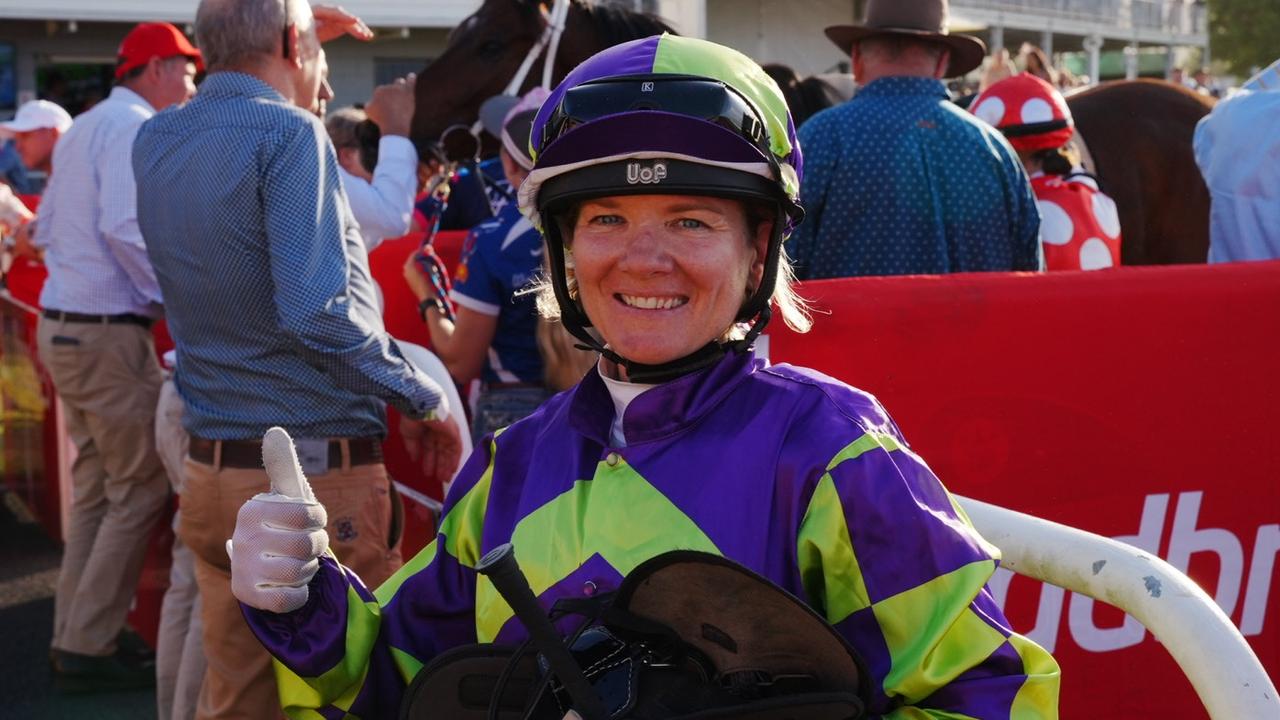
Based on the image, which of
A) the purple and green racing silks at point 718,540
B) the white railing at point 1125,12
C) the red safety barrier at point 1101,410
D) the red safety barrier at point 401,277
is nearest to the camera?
the purple and green racing silks at point 718,540

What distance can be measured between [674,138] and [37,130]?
6205 millimetres

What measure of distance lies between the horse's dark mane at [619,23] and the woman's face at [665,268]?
4144mm

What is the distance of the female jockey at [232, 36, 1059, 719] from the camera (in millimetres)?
1468

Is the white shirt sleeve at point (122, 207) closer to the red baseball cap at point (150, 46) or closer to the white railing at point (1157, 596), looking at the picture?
the red baseball cap at point (150, 46)

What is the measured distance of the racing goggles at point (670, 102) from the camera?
5.30ft

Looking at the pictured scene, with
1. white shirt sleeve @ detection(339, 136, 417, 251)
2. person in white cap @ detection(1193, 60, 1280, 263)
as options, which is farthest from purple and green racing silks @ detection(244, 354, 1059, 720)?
white shirt sleeve @ detection(339, 136, 417, 251)

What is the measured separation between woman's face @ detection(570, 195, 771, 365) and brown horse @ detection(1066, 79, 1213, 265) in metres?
5.68

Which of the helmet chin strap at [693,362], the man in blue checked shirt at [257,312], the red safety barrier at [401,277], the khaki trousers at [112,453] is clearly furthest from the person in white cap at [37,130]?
the helmet chin strap at [693,362]

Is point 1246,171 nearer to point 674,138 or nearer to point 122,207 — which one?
point 674,138

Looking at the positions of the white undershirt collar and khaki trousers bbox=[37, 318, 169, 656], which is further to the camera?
khaki trousers bbox=[37, 318, 169, 656]

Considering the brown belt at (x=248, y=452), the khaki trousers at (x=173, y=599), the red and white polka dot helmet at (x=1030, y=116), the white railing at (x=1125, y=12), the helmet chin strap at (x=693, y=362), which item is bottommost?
the khaki trousers at (x=173, y=599)

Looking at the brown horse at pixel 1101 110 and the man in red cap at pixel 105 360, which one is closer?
the man in red cap at pixel 105 360

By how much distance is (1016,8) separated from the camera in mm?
39094

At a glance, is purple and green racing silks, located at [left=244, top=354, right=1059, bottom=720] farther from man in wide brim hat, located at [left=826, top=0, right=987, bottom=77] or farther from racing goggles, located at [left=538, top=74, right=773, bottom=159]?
man in wide brim hat, located at [left=826, top=0, right=987, bottom=77]
